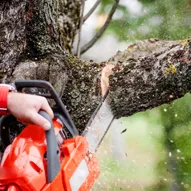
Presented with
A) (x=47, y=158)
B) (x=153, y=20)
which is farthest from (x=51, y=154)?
(x=153, y=20)

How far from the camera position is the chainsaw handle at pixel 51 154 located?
1387mm

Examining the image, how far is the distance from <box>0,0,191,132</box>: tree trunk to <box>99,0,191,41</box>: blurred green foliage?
238 centimetres

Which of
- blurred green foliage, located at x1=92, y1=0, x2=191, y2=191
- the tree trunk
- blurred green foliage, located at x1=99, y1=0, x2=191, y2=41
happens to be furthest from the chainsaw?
blurred green foliage, located at x1=99, y1=0, x2=191, y2=41

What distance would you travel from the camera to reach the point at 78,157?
1.51m

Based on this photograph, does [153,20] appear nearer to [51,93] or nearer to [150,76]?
[150,76]

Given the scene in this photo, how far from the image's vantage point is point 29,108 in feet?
4.65

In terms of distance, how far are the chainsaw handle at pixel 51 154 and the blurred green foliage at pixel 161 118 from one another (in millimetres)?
2636

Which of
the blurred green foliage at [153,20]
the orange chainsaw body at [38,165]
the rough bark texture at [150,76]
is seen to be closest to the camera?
the orange chainsaw body at [38,165]

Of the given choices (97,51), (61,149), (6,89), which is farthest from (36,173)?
(97,51)

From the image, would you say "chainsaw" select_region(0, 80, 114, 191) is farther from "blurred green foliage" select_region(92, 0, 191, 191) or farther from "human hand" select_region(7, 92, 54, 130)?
"blurred green foliage" select_region(92, 0, 191, 191)

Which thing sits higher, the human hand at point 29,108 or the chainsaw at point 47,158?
the human hand at point 29,108

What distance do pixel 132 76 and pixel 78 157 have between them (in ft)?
1.87

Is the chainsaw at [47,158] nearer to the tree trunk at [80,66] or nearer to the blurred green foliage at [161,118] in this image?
the tree trunk at [80,66]

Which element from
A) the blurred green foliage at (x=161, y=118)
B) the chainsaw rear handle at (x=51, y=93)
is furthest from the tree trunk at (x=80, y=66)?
the blurred green foliage at (x=161, y=118)
